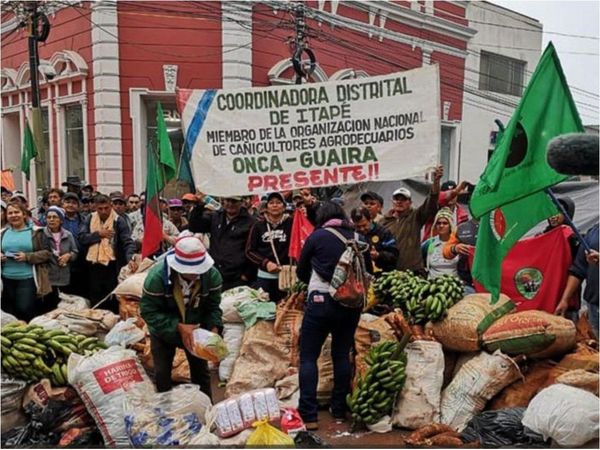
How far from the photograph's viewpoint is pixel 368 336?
4727 mm

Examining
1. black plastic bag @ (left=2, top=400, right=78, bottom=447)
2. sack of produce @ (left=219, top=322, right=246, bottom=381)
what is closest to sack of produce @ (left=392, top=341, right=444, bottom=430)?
sack of produce @ (left=219, top=322, right=246, bottom=381)

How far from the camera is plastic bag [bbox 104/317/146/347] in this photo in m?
4.59

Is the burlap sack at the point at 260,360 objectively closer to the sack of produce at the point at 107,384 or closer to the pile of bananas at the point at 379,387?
the pile of bananas at the point at 379,387

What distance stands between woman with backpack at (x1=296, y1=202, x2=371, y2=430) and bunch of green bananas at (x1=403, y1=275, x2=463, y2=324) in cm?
57

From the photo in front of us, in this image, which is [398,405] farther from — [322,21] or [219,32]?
[322,21]

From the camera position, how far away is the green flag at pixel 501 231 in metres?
3.76

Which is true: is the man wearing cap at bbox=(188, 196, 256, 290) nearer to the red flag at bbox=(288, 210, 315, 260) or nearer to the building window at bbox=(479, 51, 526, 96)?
the red flag at bbox=(288, 210, 315, 260)

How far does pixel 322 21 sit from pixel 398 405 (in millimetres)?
12866

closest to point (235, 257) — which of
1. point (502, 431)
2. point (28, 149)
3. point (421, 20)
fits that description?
point (502, 431)

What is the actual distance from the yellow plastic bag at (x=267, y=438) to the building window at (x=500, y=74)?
830 inches

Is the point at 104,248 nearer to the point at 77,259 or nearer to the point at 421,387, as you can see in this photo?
the point at 77,259

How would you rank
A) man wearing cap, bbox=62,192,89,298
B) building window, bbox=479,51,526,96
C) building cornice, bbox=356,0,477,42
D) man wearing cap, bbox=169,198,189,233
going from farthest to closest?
building window, bbox=479,51,526,96, building cornice, bbox=356,0,477,42, man wearing cap, bbox=169,198,189,233, man wearing cap, bbox=62,192,89,298

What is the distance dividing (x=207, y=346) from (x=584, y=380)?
7.74 feet

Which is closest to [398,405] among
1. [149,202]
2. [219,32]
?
[149,202]
